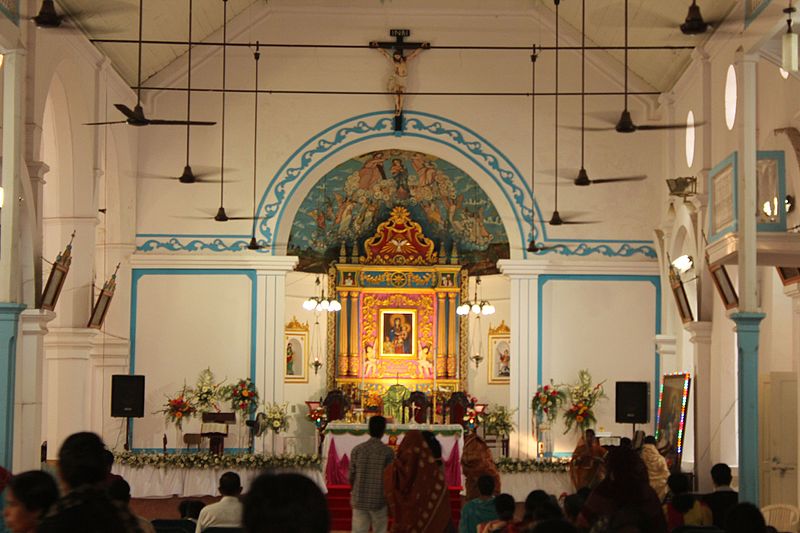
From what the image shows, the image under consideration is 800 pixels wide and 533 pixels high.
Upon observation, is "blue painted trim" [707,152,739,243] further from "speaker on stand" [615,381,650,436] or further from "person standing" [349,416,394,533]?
"speaker on stand" [615,381,650,436]

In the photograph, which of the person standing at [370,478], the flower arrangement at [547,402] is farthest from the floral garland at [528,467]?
the person standing at [370,478]

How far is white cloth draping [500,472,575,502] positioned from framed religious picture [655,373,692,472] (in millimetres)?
1479

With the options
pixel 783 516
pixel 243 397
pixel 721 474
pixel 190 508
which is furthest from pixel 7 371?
pixel 243 397

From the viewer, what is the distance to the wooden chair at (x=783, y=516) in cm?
945

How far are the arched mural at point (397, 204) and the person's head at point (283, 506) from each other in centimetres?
2019

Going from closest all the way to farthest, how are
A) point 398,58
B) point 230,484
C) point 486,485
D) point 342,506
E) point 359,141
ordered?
point 230,484 < point 486,485 < point 342,506 < point 398,58 < point 359,141

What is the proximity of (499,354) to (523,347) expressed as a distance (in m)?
3.40

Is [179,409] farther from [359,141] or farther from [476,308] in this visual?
[476,308]

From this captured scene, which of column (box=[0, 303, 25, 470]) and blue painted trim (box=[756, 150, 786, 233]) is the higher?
blue painted trim (box=[756, 150, 786, 233])

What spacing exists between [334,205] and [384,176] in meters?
1.17

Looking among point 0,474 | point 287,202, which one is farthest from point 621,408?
point 0,474

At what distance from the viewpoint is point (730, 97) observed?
55.2 ft

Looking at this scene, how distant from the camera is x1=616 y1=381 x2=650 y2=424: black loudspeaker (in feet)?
65.1

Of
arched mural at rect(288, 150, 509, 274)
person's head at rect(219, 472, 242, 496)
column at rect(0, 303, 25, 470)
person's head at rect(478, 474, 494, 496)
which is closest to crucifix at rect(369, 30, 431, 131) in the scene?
arched mural at rect(288, 150, 509, 274)
